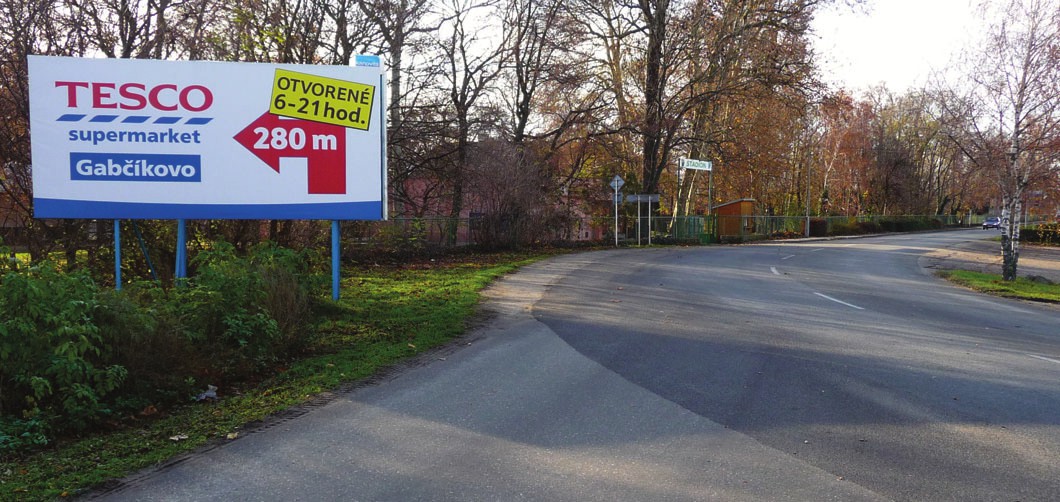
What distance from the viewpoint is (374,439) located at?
194 inches

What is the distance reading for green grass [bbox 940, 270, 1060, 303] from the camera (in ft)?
51.5

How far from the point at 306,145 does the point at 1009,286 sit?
17801 mm

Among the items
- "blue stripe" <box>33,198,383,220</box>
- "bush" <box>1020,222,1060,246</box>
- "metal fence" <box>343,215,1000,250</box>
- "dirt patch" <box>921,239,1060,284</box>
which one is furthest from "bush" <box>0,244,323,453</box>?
"bush" <box>1020,222,1060,246</box>

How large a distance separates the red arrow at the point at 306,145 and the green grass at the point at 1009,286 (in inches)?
617

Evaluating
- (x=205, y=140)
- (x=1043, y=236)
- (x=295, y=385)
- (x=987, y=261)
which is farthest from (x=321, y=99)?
(x=1043, y=236)

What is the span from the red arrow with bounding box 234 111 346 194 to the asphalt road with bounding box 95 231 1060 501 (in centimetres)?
381

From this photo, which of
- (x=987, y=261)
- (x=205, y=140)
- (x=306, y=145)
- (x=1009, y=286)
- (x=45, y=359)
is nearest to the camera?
(x=45, y=359)

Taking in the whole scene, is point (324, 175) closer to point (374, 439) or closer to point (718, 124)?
point (374, 439)

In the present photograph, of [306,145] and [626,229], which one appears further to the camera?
[626,229]

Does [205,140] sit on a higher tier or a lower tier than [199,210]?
higher

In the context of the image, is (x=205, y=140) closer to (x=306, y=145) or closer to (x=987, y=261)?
(x=306, y=145)

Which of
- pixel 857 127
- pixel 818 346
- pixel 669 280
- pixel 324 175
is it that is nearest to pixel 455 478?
pixel 818 346

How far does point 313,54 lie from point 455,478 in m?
15.9

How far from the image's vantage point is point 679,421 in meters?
5.44
